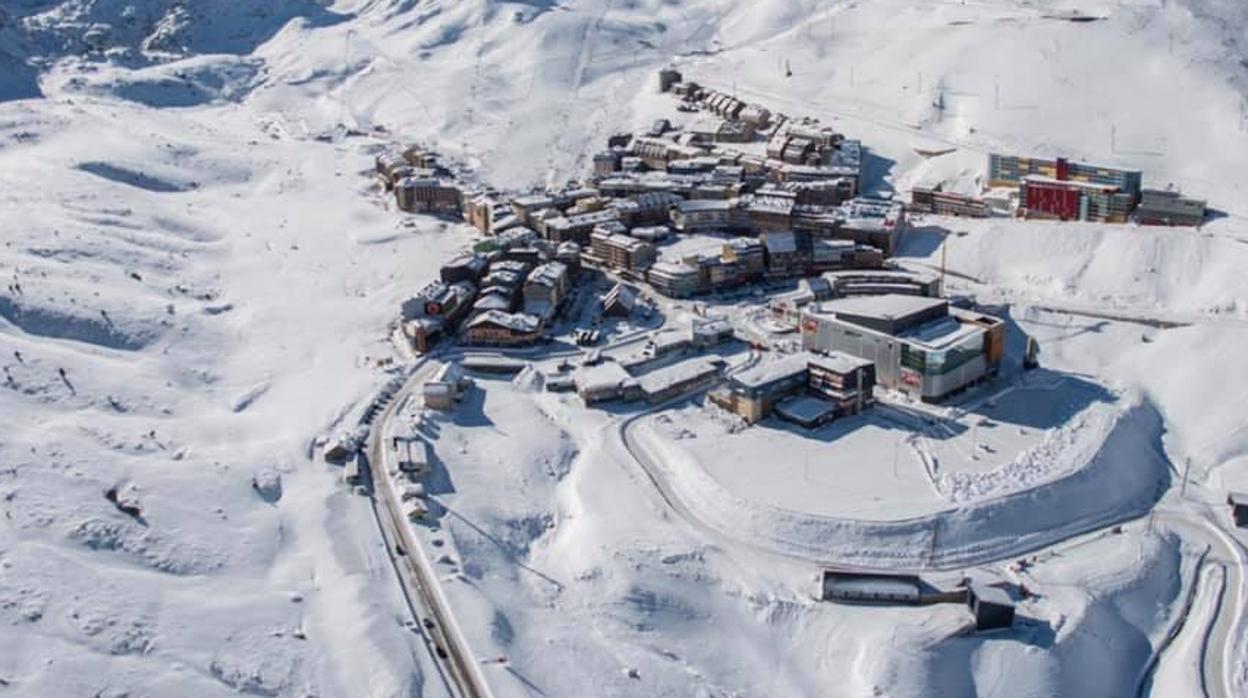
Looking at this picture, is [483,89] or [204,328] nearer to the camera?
[204,328]

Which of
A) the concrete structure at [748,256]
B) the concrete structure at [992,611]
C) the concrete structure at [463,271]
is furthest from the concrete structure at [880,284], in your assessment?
the concrete structure at [992,611]

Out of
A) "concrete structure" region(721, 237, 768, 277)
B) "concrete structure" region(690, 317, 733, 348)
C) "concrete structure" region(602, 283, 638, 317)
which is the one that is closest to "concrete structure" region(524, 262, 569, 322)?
"concrete structure" region(602, 283, 638, 317)

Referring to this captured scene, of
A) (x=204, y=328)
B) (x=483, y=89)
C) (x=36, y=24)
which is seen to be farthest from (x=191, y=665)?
(x=36, y=24)

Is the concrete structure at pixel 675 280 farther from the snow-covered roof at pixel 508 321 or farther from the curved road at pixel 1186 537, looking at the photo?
the curved road at pixel 1186 537

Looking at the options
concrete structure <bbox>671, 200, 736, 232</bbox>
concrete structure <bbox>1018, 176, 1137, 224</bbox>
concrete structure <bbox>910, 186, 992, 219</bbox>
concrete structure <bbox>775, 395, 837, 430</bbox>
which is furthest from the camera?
concrete structure <bbox>671, 200, 736, 232</bbox>

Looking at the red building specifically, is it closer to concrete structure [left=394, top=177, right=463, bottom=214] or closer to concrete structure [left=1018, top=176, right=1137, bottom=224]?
→ concrete structure [left=1018, top=176, right=1137, bottom=224]

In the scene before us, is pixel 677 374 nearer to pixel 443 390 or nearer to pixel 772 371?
pixel 772 371

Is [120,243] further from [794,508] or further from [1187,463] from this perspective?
[1187,463]

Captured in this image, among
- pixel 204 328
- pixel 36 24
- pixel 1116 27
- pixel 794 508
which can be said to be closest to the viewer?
pixel 794 508
